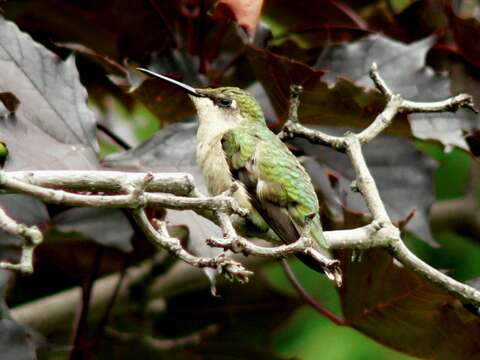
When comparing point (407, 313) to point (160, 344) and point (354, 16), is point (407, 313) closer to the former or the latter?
point (160, 344)

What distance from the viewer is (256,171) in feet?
8.93

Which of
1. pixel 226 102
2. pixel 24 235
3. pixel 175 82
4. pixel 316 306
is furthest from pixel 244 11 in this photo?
pixel 24 235

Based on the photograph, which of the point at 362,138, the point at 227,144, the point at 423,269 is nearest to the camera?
the point at 423,269

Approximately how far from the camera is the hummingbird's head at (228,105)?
3.01 meters

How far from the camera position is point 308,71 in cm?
264

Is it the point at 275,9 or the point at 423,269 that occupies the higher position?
the point at 423,269

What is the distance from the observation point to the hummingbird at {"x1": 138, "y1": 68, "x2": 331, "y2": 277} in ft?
8.32

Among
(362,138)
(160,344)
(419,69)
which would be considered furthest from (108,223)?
(419,69)

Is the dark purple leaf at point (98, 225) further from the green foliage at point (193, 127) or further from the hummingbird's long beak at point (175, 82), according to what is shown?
the hummingbird's long beak at point (175, 82)

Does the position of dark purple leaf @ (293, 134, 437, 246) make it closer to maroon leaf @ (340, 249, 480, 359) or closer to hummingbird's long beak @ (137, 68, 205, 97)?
maroon leaf @ (340, 249, 480, 359)

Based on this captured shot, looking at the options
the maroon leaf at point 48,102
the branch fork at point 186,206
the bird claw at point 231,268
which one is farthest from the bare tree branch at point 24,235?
the maroon leaf at point 48,102

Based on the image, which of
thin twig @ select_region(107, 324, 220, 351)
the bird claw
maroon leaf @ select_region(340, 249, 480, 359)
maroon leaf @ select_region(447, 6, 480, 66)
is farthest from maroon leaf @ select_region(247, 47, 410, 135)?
thin twig @ select_region(107, 324, 220, 351)

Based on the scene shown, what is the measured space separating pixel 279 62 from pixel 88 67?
4.27ft

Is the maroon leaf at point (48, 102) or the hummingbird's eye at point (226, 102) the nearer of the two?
the maroon leaf at point (48, 102)
